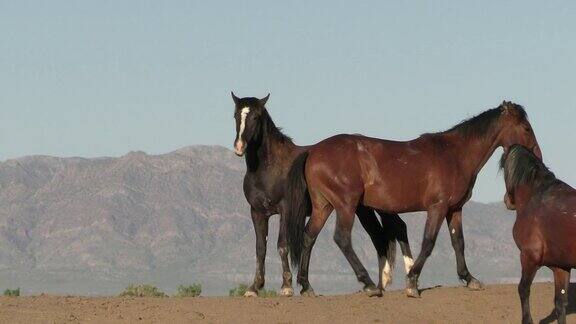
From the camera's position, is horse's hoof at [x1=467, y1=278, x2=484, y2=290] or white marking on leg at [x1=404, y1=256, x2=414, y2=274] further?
white marking on leg at [x1=404, y1=256, x2=414, y2=274]

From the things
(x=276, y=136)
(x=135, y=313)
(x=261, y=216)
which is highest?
(x=276, y=136)

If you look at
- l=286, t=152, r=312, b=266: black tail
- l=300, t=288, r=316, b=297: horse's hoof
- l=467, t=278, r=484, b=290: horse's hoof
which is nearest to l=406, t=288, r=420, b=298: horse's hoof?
l=467, t=278, r=484, b=290: horse's hoof

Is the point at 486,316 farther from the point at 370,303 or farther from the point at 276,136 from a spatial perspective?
the point at 276,136

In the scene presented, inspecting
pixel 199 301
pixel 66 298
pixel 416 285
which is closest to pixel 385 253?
pixel 416 285

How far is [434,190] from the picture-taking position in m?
18.5

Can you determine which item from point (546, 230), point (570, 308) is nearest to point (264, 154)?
point (570, 308)

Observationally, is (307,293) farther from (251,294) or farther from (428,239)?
(428,239)

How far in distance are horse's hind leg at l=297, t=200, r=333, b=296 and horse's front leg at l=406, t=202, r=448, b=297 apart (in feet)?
4.78

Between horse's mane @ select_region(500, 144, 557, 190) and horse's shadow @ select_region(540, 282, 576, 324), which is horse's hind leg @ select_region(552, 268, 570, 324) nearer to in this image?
horse's mane @ select_region(500, 144, 557, 190)

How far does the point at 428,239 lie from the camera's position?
723 inches

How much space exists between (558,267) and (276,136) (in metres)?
5.44

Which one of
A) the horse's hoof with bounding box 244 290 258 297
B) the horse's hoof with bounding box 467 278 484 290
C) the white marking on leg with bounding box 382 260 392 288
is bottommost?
the horse's hoof with bounding box 244 290 258 297

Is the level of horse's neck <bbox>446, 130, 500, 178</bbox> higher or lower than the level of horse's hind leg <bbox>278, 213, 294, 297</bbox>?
higher

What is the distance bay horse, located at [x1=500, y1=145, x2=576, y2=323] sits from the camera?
1559 cm
